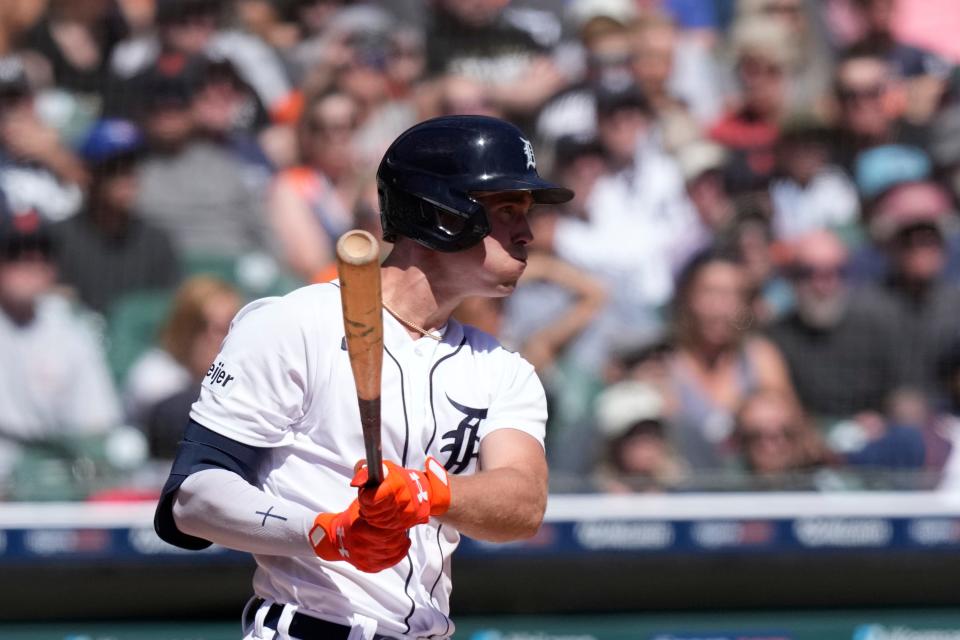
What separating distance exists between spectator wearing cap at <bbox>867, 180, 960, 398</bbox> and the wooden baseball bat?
3.98m

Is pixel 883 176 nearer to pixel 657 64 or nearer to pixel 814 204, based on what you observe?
pixel 814 204

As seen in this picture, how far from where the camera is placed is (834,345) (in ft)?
18.1

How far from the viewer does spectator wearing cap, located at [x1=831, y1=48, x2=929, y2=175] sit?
20.2ft

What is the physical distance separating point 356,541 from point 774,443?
346 centimetres

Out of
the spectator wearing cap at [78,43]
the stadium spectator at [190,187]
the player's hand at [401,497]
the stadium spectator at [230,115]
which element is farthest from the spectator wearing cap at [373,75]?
the player's hand at [401,497]

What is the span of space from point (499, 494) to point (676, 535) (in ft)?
9.71

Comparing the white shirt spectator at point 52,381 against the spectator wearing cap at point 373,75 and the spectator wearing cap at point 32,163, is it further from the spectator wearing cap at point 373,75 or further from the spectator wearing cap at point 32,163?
the spectator wearing cap at point 373,75

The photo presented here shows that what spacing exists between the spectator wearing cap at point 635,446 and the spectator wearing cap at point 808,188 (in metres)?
1.18

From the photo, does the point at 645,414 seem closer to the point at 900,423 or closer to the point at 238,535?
the point at 900,423

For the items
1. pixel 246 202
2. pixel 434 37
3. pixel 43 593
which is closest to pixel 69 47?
pixel 246 202

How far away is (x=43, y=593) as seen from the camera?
4805 millimetres

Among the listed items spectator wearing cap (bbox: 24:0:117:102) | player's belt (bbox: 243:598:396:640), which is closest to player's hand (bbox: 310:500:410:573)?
→ player's belt (bbox: 243:598:396:640)

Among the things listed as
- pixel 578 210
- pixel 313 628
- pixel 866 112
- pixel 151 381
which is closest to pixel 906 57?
pixel 866 112

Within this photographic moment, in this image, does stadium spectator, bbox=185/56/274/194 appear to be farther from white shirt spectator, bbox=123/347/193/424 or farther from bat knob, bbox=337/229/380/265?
bat knob, bbox=337/229/380/265
